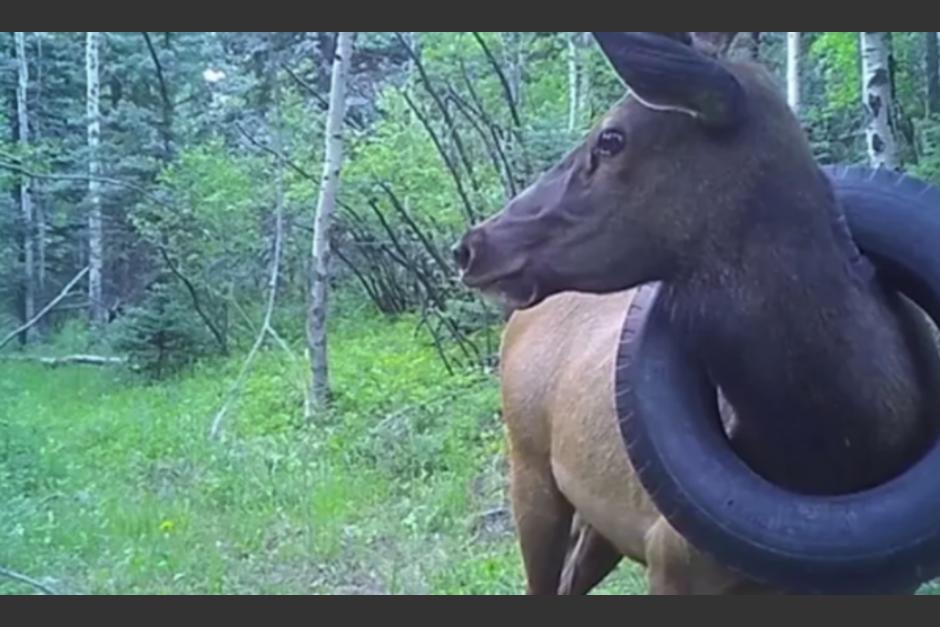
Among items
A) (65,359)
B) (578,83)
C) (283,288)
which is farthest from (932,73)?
(65,359)

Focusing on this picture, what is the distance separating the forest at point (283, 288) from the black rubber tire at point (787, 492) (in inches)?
19.9

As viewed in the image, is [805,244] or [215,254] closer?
[805,244]

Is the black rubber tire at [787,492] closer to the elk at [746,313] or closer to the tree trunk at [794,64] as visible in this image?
the elk at [746,313]

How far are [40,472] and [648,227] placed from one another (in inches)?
257

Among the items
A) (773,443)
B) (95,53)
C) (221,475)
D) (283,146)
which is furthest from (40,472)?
(95,53)

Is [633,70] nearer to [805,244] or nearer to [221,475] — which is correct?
[805,244]

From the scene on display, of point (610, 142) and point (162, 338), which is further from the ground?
point (610, 142)

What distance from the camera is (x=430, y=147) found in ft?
51.4

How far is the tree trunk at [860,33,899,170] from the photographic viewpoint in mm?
7723

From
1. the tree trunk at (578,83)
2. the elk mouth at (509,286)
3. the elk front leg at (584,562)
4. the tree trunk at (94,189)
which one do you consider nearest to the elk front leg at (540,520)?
the elk front leg at (584,562)

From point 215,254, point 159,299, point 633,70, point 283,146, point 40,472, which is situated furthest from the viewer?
point 283,146

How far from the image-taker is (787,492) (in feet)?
10.0

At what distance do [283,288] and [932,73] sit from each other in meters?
8.54

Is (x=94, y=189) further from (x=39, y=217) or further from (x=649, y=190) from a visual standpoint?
(x=649, y=190)
